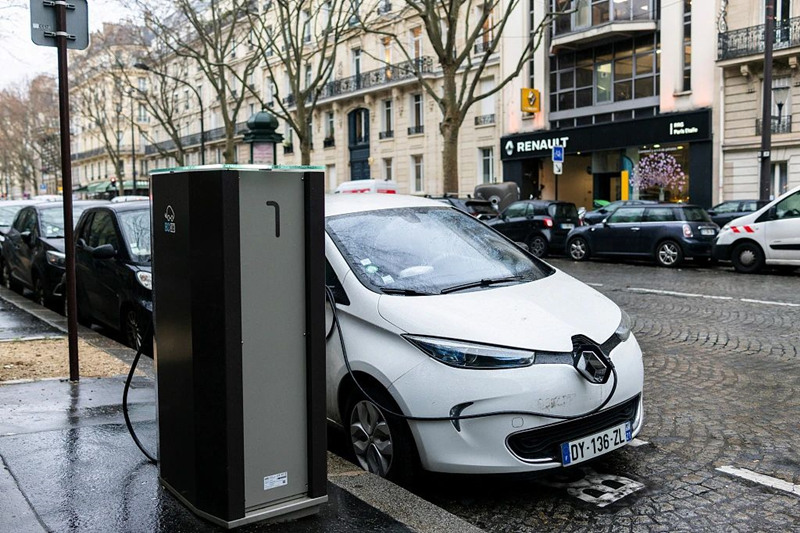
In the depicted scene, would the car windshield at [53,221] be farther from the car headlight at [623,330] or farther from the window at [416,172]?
the window at [416,172]

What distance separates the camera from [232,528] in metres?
3.34

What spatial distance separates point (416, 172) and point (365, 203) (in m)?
37.9

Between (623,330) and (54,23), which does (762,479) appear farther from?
(54,23)

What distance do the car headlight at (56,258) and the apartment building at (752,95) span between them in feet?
76.3

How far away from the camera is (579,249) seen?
802 inches

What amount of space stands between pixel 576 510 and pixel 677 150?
2902cm

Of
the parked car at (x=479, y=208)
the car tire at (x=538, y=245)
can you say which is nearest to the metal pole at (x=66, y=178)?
the parked car at (x=479, y=208)

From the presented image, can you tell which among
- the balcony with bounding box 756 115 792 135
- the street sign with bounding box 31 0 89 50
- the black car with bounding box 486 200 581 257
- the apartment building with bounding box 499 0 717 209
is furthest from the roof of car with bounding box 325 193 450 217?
the balcony with bounding box 756 115 792 135

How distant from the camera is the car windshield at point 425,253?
480cm

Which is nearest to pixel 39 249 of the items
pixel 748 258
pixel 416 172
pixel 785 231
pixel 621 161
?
pixel 748 258

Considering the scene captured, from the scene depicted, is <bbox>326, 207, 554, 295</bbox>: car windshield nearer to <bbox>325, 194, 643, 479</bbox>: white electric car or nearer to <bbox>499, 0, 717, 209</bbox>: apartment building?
<bbox>325, 194, 643, 479</bbox>: white electric car

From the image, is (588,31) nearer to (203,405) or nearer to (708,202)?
(708,202)

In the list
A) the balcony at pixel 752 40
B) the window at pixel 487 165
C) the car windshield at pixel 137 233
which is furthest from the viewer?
the window at pixel 487 165

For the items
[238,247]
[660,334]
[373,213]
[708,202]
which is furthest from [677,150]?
[238,247]
